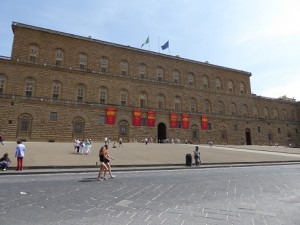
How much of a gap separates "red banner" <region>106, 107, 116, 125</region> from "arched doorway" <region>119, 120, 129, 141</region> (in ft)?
4.18

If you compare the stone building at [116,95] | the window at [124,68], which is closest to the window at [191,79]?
the stone building at [116,95]

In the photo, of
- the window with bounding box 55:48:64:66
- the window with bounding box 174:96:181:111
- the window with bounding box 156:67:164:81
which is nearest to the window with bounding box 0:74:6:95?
the window with bounding box 55:48:64:66

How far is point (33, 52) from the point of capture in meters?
29.4

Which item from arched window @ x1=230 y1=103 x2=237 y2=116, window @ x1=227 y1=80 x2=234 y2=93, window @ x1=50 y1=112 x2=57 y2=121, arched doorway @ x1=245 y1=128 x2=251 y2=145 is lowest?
arched doorway @ x1=245 y1=128 x2=251 y2=145

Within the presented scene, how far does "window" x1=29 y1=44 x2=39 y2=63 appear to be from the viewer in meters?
29.1

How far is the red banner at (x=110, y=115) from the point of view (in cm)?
3139

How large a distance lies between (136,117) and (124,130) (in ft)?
8.72

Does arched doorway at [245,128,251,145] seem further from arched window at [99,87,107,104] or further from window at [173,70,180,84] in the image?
arched window at [99,87,107,104]

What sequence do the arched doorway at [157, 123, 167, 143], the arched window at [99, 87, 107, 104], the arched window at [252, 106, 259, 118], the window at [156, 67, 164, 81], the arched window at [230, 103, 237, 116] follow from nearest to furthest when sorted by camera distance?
the arched window at [99, 87, 107, 104]
the arched doorway at [157, 123, 167, 143]
the window at [156, 67, 164, 81]
the arched window at [230, 103, 237, 116]
the arched window at [252, 106, 259, 118]

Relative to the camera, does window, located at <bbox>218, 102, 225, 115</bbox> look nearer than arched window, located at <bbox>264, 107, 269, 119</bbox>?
Yes

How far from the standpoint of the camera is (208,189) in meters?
6.97

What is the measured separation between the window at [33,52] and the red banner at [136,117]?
1505cm

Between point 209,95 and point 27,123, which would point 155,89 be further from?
point 27,123

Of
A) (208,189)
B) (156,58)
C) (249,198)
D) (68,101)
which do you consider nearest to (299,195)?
(249,198)
